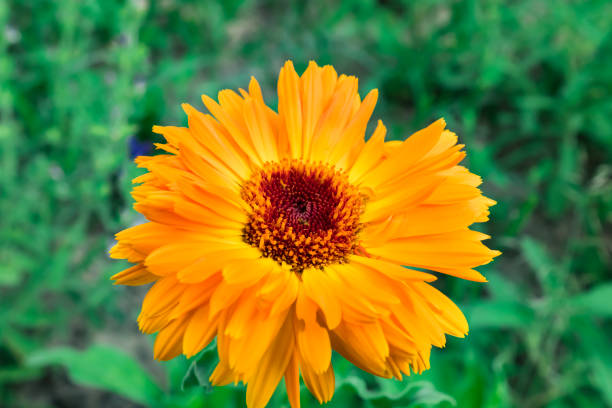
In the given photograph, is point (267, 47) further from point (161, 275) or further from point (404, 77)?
point (161, 275)

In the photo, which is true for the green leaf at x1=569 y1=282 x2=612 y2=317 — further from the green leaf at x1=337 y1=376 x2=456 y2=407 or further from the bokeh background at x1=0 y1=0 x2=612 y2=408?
the green leaf at x1=337 y1=376 x2=456 y2=407

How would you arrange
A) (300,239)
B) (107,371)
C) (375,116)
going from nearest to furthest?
1. (300,239)
2. (107,371)
3. (375,116)

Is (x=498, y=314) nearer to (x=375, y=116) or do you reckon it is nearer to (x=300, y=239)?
(x=300, y=239)

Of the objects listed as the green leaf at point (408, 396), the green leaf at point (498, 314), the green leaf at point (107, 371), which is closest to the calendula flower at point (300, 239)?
the green leaf at point (408, 396)

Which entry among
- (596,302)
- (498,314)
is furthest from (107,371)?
(596,302)

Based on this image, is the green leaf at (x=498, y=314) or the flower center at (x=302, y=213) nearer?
the flower center at (x=302, y=213)

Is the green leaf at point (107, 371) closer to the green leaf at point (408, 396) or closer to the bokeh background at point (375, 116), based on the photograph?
the bokeh background at point (375, 116)

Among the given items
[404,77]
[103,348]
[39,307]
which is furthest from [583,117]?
[39,307]
